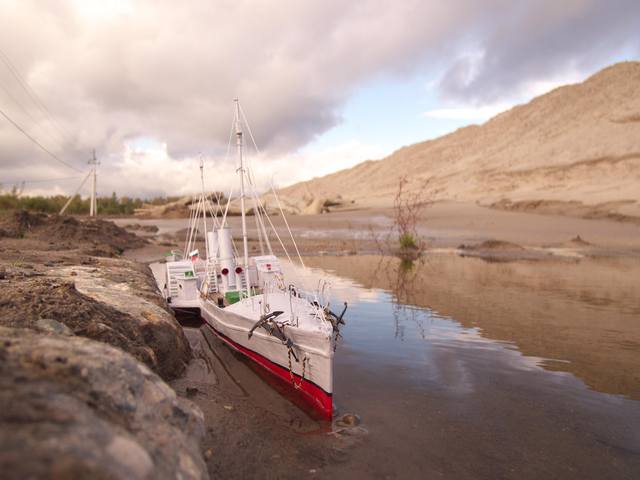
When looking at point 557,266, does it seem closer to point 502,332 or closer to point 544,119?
point 502,332

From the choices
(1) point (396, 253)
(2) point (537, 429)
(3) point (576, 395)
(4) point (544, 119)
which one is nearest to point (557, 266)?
(1) point (396, 253)

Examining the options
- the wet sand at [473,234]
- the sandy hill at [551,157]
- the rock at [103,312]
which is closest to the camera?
the rock at [103,312]

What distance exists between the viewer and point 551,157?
4700 cm

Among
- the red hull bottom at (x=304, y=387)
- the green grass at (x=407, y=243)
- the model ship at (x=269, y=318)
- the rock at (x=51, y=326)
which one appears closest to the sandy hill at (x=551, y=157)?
the green grass at (x=407, y=243)

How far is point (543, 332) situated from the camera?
1060cm

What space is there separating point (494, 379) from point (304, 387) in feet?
11.7

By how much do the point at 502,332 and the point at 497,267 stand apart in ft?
35.3

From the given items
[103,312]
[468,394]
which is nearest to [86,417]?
[103,312]

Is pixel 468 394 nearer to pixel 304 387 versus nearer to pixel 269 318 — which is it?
pixel 304 387

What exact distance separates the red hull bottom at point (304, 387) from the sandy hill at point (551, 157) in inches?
1300

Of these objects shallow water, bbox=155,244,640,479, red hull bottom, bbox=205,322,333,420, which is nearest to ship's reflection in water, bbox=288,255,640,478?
shallow water, bbox=155,244,640,479

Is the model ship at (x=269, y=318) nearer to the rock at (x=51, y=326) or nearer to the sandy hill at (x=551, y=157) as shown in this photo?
the rock at (x=51, y=326)

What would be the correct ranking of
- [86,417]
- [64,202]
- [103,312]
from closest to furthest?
[86,417], [103,312], [64,202]

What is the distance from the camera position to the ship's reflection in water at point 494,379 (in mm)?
5484
